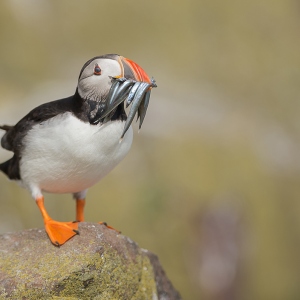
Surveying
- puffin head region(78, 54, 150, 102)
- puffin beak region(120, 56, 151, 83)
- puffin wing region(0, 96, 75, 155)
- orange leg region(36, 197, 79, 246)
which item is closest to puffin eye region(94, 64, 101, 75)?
puffin head region(78, 54, 150, 102)

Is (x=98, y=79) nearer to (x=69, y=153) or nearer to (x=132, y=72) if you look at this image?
(x=132, y=72)

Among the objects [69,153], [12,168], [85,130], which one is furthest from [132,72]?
[12,168]

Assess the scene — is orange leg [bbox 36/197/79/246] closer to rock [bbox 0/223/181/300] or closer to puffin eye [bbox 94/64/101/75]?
rock [bbox 0/223/181/300]

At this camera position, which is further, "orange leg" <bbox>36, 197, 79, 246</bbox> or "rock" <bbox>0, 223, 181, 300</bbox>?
"orange leg" <bbox>36, 197, 79, 246</bbox>

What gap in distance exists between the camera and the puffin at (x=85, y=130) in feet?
12.6

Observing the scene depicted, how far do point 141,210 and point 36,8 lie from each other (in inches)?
195

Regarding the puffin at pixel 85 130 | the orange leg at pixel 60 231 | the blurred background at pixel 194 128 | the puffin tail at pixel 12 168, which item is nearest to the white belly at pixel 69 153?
the puffin at pixel 85 130

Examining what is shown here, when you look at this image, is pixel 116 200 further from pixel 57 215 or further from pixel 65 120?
pixel 65 120

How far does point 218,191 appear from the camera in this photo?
8.85 meters

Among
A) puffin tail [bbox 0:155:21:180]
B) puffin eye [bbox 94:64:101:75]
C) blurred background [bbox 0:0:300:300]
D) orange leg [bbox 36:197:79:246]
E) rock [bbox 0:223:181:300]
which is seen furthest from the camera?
blurred background [bbox 0:0:300:300]

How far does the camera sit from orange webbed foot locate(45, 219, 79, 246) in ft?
13.1

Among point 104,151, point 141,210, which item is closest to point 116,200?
point 141,210

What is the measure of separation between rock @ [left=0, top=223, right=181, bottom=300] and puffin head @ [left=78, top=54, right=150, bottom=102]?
2.97ft

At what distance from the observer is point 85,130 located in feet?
12.9
